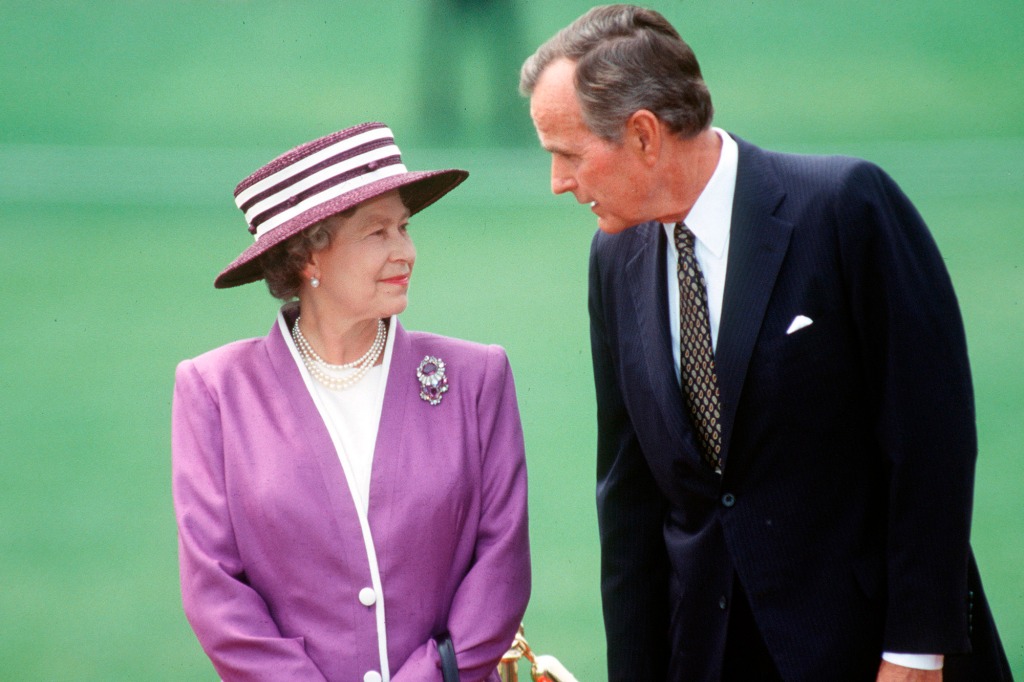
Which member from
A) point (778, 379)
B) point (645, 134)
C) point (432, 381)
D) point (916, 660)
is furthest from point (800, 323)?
point (432, 381)

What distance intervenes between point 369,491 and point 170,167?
6.09 feet

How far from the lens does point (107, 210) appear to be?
370cm

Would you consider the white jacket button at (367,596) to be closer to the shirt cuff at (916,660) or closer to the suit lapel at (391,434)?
the suit lapel at (391,434)

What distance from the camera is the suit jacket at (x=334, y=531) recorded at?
2174 mm

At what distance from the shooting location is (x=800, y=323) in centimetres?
191

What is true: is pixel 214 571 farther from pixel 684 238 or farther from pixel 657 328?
pixel 684 238

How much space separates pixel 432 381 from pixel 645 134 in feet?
2.13

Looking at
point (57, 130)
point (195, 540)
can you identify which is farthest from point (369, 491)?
point (57, 130)

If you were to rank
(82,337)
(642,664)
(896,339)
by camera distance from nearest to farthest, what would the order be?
(896,339)
(642,664)
(82,337)

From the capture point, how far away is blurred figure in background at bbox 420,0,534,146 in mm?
3773

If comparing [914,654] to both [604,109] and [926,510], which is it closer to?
[926,510]

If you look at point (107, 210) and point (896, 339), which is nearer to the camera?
point (896, 339)

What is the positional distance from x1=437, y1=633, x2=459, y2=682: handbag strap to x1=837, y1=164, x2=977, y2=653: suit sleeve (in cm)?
76

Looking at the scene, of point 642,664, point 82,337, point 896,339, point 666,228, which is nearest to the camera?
point 896,339
